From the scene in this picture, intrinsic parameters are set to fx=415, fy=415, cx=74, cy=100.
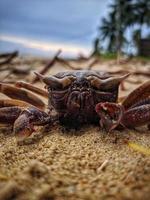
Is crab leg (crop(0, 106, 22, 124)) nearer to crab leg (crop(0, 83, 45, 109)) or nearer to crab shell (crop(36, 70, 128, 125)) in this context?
crab shell (crop(36, 70, 128, 125))

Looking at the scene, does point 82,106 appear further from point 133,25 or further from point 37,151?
point 133,25

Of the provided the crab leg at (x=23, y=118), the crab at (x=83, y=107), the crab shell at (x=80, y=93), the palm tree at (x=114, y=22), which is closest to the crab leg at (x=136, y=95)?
the crab at (x=83, y=107)

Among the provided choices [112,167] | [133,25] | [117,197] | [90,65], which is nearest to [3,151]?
[112,167]

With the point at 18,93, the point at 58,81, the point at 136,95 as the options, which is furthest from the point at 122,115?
the point at 18,93

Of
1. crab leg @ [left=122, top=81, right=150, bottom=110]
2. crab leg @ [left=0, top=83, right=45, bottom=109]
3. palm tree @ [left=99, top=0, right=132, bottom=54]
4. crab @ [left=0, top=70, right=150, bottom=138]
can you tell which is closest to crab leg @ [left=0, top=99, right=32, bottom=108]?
crab @ [left=0, top=70, right=150, bottom=138]

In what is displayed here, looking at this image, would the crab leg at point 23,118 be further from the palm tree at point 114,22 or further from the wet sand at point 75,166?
the palm tree at point 114,22

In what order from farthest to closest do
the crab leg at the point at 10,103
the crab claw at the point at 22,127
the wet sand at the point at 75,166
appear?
1. the crab leg at the point at 10,103
2. the crab claw at the point at 22,127
3. the wet sand at the point at 75,166
